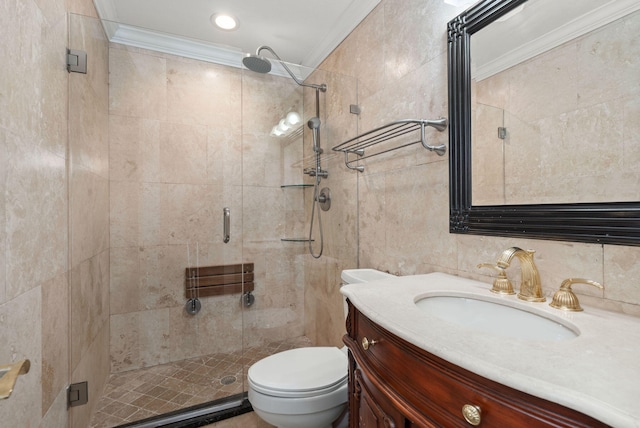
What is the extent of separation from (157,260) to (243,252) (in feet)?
2.05

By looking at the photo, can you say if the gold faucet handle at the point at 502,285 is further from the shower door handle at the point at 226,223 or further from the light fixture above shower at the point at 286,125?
the shower door handle at the point at 226,223

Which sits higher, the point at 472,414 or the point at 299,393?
the point at 472,414

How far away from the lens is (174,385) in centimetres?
193

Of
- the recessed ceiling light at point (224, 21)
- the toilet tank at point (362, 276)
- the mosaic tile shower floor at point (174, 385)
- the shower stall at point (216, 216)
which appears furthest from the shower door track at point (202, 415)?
the recessed ceiling light at point (224, 21)

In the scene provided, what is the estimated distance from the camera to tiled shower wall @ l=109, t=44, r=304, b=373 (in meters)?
2.06

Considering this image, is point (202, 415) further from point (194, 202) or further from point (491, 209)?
point (491, 209)

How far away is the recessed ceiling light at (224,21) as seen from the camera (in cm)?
200

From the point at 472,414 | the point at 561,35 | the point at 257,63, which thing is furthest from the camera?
the point at 257,63

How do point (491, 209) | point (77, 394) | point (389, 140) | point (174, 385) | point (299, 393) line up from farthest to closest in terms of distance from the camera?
point (174, 385), point (389, 140), point (77, 394), point (299, 393), point (491, 209)

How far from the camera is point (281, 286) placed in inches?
86.7

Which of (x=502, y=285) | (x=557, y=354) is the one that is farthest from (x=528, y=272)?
(x=557, y=354)

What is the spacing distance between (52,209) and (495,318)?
175cm

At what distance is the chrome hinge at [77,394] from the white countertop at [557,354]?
155cm

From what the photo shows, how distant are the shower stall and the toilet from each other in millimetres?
669
